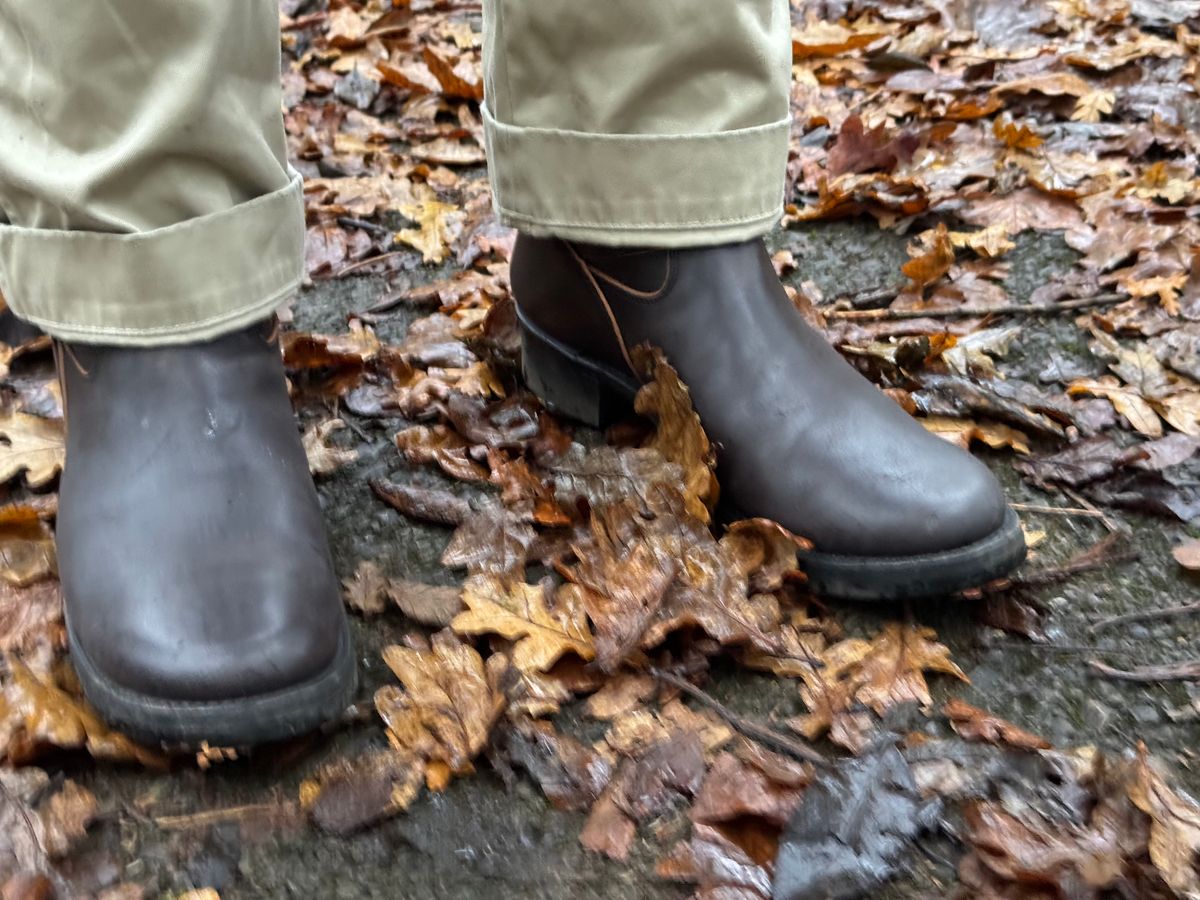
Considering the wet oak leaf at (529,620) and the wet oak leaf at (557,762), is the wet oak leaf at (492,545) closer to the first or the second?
the wet oak leaf at (529,620)

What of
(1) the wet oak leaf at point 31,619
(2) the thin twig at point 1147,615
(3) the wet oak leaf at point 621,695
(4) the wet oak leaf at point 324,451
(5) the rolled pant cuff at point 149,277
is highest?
(5) the rolled pant cuff at point 149,277

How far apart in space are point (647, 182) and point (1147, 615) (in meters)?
0.80

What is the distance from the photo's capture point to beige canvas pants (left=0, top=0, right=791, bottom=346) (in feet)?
3.28

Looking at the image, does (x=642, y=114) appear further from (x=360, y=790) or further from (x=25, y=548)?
(x=25, y=548)

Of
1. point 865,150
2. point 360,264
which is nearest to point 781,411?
point 360,264

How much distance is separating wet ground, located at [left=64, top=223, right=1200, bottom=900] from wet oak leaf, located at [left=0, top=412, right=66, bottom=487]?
0.45m

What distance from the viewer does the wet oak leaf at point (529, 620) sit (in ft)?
3.76

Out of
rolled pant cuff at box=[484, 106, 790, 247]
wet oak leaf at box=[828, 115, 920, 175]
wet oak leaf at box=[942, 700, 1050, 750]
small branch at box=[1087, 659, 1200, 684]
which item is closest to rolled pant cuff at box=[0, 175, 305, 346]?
rolled pant cuff at box=[484, 106, 790, 247]

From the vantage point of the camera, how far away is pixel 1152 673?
113cm

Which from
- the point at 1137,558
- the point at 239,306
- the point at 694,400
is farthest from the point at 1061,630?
the point at 239,306

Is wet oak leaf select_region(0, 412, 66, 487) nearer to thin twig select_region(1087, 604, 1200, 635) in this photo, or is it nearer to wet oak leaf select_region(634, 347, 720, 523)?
wet oak leaf select_region(634, 347, 720, 523)

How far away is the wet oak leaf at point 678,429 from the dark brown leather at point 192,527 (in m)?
0.46

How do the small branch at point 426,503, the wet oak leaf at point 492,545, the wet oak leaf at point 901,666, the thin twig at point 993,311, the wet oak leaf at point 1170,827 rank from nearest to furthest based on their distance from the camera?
the wet oak leaf at point 1170,827 < the wet oak leaf at point 901,666 < the wet oak leaf at point 492,545 < the small branch at point 426,503 < the thin twig at point 993,311

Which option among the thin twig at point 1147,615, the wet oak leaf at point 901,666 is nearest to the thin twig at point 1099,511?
the thin twig at point 1147,615
